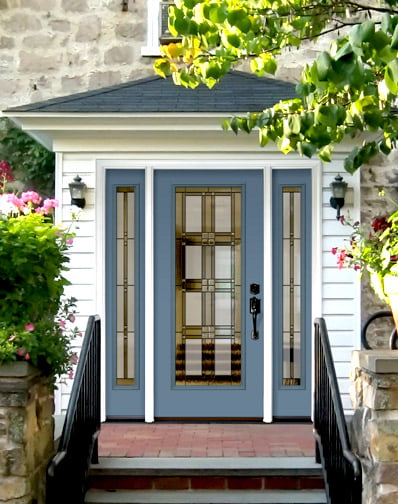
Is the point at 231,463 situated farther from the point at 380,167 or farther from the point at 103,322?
the point at 380,167

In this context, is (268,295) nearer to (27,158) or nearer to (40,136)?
(40,136)

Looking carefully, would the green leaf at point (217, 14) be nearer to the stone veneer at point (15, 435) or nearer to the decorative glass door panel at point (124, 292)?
the stone veneer at point (15, 435)

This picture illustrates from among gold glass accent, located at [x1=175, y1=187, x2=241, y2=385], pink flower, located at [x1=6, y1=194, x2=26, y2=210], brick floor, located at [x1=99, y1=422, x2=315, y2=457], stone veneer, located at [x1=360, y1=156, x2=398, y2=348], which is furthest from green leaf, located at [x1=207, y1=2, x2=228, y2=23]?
stone veneer, located at [x1=360, y1=156, x2=398, y2=348]

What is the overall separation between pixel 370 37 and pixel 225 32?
179 centimetres

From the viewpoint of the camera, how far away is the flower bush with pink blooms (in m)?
4.08

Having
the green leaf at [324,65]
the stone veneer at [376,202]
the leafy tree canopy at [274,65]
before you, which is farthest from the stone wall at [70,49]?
the green leaf at [324,65]

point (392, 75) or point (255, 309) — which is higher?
point (392, 75)

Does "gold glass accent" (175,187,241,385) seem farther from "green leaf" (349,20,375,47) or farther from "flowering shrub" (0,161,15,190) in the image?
"green leaf" (349,20,375,47)

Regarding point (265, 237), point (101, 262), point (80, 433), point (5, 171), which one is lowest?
point (80, 433)

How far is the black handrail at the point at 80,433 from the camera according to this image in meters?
4.03

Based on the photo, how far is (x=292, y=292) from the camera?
639 centimetres

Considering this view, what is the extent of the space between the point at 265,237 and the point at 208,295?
663mm

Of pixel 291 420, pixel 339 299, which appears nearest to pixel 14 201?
pixel 339 299

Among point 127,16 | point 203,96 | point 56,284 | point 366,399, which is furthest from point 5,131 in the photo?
point 366,399
